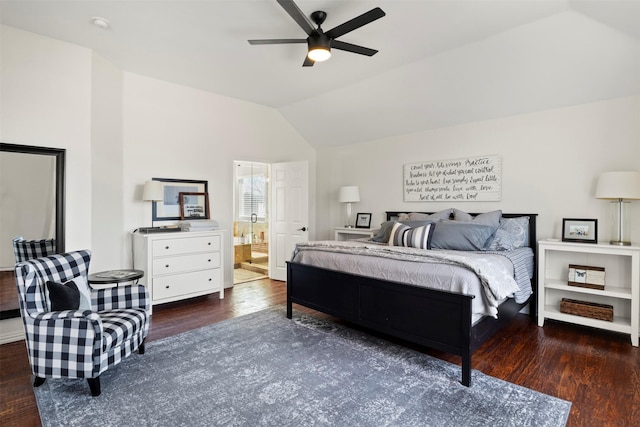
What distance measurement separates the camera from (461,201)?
4.49 m

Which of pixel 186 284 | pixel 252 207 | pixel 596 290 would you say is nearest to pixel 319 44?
pixel 186 284

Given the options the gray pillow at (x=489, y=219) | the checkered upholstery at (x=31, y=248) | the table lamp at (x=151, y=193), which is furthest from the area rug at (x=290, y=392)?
the gray pillow at (x=489, y=219)

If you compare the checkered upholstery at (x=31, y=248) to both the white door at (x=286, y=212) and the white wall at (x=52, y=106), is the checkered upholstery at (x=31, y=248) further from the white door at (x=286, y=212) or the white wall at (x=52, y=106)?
the white door at (x=286, y=212)

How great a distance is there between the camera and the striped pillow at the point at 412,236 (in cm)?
357

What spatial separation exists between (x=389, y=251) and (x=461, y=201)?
1.95 metres

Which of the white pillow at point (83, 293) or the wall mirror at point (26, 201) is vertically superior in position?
the wall mirror at point (26, 201)

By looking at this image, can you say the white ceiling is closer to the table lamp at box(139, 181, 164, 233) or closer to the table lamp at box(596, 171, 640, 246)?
the table lamp at box(596, 171, 640, 246)

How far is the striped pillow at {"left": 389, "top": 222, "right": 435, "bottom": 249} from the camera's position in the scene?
3.57m

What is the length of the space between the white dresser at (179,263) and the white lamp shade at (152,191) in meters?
0.45

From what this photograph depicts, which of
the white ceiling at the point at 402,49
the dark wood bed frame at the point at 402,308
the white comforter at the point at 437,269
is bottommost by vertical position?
the dark wood bed frame at the point at 402,308

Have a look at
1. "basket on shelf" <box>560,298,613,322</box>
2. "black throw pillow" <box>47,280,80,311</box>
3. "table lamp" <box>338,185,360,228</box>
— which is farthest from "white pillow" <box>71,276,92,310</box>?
"basket on shelf" <box>560,298,613,322</box>

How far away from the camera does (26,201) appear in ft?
10.4

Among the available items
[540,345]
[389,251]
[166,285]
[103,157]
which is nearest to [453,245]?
[389,251]

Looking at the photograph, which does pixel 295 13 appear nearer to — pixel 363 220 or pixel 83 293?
pixel 83 293
